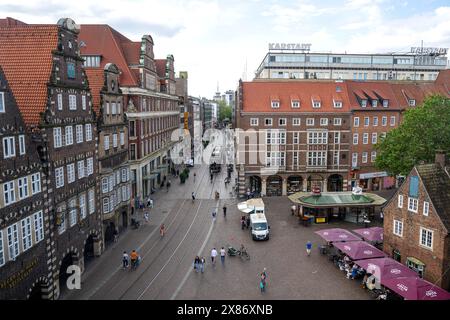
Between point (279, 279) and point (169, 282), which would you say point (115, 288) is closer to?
point (169, 282)

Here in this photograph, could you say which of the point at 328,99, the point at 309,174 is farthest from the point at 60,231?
the point at 328,99

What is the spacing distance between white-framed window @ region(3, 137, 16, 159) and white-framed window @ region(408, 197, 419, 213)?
27.9 metres

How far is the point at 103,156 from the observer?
37.8 metres

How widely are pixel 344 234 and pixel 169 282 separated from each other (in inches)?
610

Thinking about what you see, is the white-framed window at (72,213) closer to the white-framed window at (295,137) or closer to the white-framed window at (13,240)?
the white-framed window at (13,240)

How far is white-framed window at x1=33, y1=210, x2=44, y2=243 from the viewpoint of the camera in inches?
997

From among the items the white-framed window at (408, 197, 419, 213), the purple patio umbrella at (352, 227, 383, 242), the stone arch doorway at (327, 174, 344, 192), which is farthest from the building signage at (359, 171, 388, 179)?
the white-framed window at (408, 197, 419, 213)

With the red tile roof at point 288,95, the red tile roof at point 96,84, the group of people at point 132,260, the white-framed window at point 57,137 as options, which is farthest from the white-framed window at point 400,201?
the red tile roof at point 288,95

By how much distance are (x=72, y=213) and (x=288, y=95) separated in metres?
39.3

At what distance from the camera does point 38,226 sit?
84.2ft

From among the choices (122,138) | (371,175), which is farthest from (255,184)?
(122,138)

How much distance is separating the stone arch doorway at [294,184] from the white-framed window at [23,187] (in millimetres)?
42084

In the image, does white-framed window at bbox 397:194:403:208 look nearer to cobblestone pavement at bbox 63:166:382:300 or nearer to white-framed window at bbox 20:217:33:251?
cobblestone pavement at bbox 63:166:382:300

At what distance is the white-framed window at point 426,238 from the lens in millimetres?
29477
